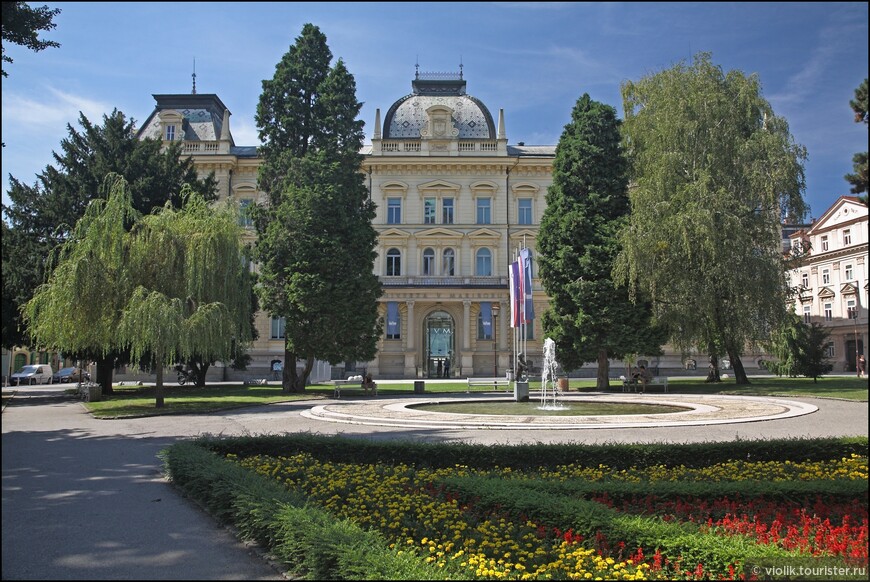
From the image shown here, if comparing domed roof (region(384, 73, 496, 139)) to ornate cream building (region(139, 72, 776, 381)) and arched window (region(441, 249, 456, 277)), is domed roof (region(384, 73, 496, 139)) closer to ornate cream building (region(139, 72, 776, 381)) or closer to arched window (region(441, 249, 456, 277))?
ornate cream building (region(139, 72, 776, 381))

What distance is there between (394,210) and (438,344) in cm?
1308

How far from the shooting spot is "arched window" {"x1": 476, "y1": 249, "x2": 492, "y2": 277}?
56656 millimetres

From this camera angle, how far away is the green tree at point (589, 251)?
3475 cm

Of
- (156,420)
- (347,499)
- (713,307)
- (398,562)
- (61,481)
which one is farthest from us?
(713,307)

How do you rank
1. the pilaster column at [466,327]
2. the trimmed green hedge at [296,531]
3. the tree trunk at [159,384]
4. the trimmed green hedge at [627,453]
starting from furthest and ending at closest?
the pilaster column at [466,327], the tree trunk at [159,384], the trimmed green hedge at [627,453], the trimmed green hedge at [296,531]

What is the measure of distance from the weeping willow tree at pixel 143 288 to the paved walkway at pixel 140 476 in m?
2.83

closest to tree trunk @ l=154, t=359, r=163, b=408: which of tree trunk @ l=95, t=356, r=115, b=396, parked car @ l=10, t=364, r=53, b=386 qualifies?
tree trunk @ l=95, t=356, r=115, b=396

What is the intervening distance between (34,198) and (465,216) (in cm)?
3250

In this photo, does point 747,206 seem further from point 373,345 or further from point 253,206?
point 253,206

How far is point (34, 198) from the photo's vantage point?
117 feet

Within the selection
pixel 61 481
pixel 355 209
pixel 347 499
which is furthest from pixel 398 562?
pixel 355 209

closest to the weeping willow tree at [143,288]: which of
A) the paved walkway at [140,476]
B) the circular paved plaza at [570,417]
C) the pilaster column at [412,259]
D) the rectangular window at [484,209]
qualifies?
the paved walkway at [140,476]

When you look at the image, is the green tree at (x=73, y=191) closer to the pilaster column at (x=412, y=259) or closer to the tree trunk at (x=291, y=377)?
the tree trunk at (x=291, y=377)

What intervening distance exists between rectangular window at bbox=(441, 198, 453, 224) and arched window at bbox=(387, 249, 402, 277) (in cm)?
512
